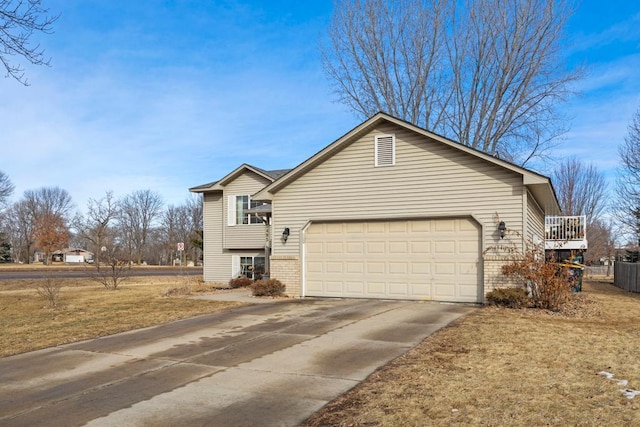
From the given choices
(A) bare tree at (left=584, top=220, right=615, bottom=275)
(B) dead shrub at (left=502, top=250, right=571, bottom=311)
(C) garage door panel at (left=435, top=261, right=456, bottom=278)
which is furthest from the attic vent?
(A) bare tree at (left=584, top=220, right=615, bottom=275)

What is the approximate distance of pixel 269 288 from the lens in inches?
628

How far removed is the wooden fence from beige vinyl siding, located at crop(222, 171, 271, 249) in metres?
17.3

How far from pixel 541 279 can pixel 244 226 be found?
15440 millimetres

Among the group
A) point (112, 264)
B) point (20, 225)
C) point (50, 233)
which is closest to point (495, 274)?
point (112, 264)

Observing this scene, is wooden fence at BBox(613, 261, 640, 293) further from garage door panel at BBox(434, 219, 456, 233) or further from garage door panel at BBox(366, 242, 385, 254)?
garage door panel at BBox(366, 242, 385, 254)

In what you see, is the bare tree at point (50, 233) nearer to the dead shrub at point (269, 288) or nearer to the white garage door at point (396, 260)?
the dead shrub at point (269, 288)

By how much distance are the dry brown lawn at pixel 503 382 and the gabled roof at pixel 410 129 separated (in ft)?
15.5

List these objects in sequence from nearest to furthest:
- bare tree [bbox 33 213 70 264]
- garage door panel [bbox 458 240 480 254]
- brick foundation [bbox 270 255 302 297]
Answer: garage door panel [bbox 458 240 480 254] → brick foundation [bbox 270 255 302 297] → bare tree [bbox 33 213 70 264]

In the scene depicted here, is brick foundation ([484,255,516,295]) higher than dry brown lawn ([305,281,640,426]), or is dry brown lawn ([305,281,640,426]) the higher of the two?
brick foundation ([484,255,516,295])

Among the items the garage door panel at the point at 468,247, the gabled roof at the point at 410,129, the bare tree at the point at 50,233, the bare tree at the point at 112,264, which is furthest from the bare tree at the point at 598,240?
the bare tree at the point at 50,233

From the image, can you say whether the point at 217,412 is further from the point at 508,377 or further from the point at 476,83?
the point at 476,83

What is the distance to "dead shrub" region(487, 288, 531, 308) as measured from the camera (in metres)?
12.6

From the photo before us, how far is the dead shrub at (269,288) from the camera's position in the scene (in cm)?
1597

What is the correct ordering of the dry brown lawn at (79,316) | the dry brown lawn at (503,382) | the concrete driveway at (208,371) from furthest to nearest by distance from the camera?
the dry brown lawn at (79,316), the concrete driveway at (208,371), the dry brown lawn at (503,382)
